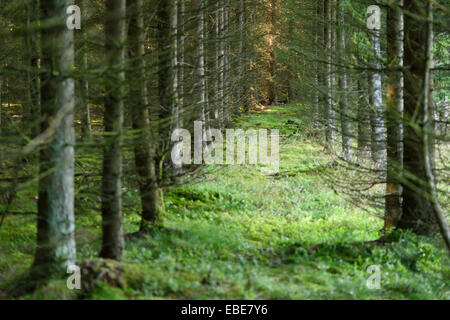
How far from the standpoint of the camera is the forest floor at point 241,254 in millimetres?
5480

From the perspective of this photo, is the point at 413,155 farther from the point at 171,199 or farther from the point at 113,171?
the point at 171,199

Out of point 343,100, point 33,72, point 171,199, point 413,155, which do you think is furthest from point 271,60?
point 33,72

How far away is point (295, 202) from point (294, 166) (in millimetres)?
4994

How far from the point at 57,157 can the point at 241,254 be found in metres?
3.51

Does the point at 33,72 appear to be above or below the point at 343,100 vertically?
below

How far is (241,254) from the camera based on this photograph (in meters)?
7.35

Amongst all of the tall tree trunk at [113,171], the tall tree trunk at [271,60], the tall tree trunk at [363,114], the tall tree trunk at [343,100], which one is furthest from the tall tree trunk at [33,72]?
the tall tree trunk at [271,60]

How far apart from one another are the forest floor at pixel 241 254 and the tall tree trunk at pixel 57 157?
281mm

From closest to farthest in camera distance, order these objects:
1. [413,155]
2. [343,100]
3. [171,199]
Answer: [413,155], [171,199], [343,100]

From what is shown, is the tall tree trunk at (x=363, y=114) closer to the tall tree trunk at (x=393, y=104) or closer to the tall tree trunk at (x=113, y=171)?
the tall tree trunk at (x=393, y=104)

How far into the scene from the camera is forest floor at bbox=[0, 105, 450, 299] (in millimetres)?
5480

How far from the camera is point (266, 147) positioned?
2220 centimetres

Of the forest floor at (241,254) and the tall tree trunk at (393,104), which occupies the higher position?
the tall tree trunk at (393,104)
